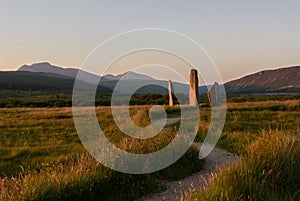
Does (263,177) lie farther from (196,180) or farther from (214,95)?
(214,95)

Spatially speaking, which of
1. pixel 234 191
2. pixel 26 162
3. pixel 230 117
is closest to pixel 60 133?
pixel 26 162

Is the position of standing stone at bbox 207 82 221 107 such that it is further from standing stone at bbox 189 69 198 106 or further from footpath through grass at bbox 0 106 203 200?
footpath through grass at bbox 0 106 203 200

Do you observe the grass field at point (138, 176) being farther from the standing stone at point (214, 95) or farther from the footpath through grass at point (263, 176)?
the standing stone at point (214, 95)

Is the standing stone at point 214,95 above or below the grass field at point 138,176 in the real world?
above

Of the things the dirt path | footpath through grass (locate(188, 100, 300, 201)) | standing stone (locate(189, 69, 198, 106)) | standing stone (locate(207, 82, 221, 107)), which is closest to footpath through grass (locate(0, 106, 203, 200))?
the dirt path

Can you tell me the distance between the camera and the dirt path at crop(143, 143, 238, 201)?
735cm

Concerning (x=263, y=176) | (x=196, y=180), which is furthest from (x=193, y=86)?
(x=263, y=176)

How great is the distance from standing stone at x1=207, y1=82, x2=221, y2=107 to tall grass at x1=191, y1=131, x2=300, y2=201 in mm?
19768

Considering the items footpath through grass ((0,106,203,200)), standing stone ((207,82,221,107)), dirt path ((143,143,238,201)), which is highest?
standing stone ((207,82,221,107))

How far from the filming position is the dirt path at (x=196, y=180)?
7346mm

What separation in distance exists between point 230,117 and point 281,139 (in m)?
9.99

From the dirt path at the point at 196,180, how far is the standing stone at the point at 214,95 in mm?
15992

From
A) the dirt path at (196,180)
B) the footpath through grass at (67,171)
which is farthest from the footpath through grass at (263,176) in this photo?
the footpath through grass at (67,171)

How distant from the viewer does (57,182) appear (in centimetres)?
668
